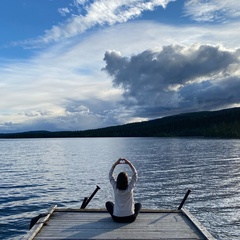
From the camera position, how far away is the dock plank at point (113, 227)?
12.2 metres

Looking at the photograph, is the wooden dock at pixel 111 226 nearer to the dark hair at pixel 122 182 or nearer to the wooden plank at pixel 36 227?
the wooden plank at pixel 36 227

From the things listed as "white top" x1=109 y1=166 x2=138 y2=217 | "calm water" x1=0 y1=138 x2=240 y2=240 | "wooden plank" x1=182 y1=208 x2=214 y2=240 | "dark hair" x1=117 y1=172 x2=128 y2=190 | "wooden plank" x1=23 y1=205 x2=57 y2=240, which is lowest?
"calm water" x1=0 y1=138 x2=240 y2=240

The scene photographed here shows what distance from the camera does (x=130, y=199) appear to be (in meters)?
13.8

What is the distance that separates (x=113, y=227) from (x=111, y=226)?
0.18m

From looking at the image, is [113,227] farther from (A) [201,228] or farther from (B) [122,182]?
(A) [201,228]

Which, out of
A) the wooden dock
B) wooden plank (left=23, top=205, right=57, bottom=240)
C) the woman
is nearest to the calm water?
the wooden dock

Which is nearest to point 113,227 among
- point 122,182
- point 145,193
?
point 122,182

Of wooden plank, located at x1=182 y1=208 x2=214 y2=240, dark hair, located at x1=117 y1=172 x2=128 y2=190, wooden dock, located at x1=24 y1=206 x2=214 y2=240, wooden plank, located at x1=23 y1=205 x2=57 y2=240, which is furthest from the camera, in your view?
dark hair, located at x1=117 y1=172 x2=128 y2=190

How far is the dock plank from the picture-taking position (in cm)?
1217

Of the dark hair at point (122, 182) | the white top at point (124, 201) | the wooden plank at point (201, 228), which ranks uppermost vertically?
the dark hair at point (122, 182)

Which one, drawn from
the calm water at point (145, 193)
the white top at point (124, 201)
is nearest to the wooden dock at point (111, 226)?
the white top at point (124, 201)

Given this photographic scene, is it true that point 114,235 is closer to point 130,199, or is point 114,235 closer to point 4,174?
point 130,199

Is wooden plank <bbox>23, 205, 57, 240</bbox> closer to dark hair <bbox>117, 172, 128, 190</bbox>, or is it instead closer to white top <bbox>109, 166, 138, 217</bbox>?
white top <bbox>109, 166, 138, 217</bbox>

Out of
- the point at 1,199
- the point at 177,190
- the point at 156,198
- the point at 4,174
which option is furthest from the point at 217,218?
the point at 4,174
